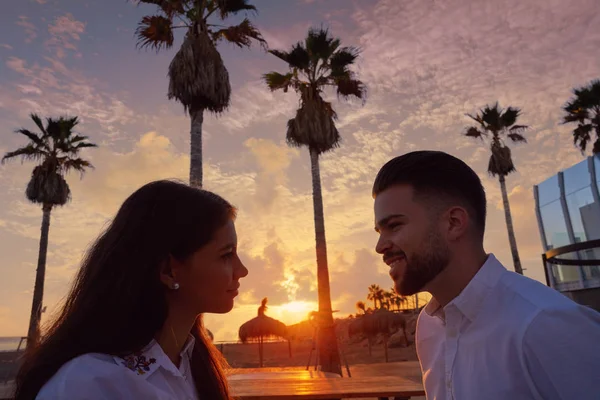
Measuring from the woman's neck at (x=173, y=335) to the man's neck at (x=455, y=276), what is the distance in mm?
1122

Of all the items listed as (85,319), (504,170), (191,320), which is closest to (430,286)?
(191,320)

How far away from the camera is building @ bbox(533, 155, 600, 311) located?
31391mm

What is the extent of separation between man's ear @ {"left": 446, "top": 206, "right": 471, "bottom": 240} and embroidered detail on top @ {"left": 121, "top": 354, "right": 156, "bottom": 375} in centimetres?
135

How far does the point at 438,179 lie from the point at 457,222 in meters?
0.22

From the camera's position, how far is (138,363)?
5.33ft

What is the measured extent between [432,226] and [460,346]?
1.69 feet

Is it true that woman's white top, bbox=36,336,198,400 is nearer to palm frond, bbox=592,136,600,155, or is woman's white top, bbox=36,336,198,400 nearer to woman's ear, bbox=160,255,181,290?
woman's ear, bbox=160,255,181,290

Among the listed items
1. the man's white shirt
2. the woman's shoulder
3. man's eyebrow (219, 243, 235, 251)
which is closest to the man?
the man's white shirt

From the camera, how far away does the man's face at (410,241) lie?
1922mm

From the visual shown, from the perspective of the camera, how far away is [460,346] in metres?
1.82

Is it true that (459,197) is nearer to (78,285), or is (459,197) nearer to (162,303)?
(162,303)

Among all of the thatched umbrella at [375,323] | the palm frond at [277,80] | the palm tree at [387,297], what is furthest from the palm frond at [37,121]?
the palm tree at [387,297]

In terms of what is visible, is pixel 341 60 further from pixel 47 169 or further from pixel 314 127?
pixel 47 169

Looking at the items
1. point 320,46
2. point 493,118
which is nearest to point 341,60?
point 320,46
